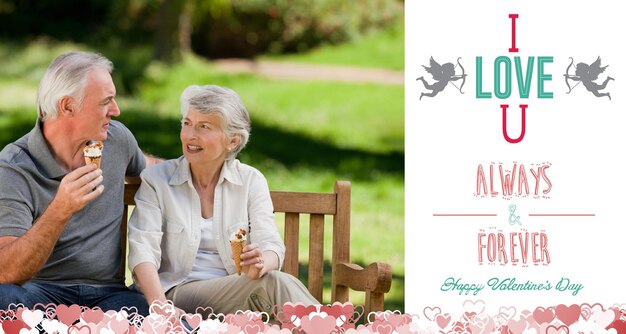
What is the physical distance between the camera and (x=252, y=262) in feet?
10.9

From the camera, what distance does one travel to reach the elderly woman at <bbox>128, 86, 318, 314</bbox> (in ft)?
11.3

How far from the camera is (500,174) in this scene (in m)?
3.21

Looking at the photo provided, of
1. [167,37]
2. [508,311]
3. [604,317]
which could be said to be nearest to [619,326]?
[604,317]

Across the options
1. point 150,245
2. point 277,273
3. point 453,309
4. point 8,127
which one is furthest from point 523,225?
point 8,127

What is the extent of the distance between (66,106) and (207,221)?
24.5 inches

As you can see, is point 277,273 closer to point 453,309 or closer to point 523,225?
point 453,309

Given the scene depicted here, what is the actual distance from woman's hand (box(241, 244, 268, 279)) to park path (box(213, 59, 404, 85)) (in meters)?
10.7

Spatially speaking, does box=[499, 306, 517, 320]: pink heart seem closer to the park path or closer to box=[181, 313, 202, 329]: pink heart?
box=[181, 313, 202, 329]: pink heart

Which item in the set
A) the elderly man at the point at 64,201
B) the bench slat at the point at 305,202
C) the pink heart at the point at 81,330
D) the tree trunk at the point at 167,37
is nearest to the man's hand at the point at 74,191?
the elderly man at the point at 64,201

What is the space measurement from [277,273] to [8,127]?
25.0 feet

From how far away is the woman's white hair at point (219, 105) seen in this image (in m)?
3.51

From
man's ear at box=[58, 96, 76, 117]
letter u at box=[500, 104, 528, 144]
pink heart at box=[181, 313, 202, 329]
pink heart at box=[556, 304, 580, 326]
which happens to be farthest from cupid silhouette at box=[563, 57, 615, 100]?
man's ear at box=[58, 96, 76, 117]

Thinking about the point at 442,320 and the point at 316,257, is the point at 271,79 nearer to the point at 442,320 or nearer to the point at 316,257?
the point at 316,257

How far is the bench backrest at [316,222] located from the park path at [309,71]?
10.3 metres
